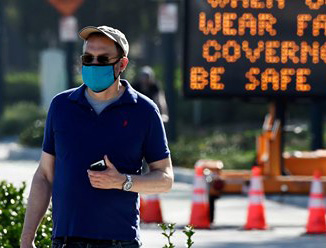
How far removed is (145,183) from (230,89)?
386 inches

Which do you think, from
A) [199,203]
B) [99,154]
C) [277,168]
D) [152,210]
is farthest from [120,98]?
[277,168]

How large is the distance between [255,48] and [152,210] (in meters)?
2.36

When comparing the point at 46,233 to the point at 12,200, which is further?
the point at 12,200

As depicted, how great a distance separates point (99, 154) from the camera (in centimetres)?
605

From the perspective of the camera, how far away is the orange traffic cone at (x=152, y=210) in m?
16.6

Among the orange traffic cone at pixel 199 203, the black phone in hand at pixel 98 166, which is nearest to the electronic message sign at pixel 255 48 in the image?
the orange traffic cone at pixel 199 203

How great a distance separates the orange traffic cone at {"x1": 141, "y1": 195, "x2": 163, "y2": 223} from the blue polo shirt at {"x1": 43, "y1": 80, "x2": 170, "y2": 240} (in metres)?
10.5

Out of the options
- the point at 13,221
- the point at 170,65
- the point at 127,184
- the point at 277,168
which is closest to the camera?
the point at 127,184

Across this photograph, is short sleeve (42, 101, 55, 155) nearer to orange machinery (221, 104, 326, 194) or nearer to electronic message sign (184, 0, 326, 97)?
electronic message sign (184, 0, 326, 97)

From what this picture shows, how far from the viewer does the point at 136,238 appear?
6145mm


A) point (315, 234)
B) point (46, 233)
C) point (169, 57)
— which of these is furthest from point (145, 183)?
point (169, 57)

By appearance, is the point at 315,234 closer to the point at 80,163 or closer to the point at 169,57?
the point at 80,163

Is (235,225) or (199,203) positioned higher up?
(199,203)

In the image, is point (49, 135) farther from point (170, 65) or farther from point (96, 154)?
point (170, 65)
